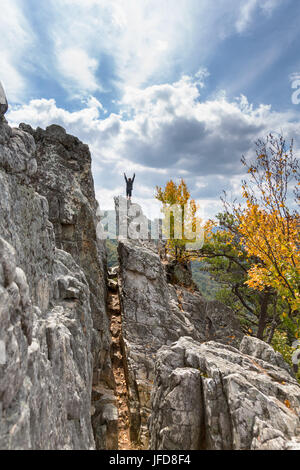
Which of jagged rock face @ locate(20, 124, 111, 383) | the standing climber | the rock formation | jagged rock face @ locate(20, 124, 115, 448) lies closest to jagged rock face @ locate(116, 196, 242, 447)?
the rock formation

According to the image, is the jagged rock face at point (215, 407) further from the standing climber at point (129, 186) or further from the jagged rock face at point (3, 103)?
the standing climber at point (129, 186)

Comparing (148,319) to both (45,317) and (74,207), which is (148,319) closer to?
(74,207)

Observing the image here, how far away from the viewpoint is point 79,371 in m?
7.48

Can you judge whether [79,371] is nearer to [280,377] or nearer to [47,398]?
[47,398]

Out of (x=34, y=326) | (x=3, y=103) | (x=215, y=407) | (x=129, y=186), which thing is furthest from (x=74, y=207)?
(x=129, y=186)

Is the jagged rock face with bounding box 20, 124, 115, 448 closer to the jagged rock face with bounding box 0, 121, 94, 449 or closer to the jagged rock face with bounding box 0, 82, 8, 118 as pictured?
the jagged rock face with bounding box 0, 121, 94, 449

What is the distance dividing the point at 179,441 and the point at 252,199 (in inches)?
318

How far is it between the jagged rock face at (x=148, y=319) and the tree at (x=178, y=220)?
4.15m

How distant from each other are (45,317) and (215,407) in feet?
17.5

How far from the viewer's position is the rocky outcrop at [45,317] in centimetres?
417

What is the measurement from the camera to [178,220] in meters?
26.8

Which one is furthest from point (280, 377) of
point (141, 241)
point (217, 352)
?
point (141, 241)

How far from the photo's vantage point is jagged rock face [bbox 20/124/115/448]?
13.8 meters

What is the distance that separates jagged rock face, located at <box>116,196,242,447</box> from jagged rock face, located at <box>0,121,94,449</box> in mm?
5532
